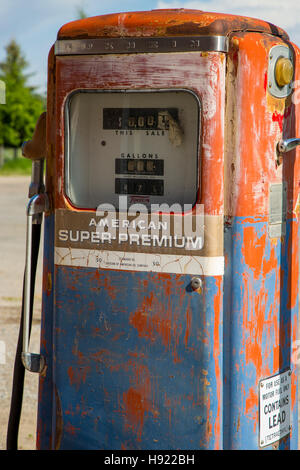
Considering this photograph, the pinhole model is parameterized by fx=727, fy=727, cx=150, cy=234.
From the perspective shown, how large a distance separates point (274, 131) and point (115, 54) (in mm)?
672

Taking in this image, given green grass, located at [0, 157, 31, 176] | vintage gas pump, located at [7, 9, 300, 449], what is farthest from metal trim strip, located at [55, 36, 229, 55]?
green grass, located at [0, 157, 31, 176]

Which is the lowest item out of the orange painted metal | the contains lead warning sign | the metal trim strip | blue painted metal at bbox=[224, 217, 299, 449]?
the contains lead warning sign

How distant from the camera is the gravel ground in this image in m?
4.56

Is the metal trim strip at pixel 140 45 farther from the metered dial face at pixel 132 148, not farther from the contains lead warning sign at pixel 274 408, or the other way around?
the contains lead warning sign at pixel 274 408

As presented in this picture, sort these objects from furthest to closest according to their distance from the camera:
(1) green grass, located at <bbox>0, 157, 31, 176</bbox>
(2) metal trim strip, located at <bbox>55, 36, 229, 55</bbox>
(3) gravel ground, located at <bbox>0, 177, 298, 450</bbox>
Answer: (1) green grass, located at <bbox>0, 157, 31, 176</bbox>
(3) gravel ground, located at <bbox>0, 177, 298, 450</bbox>
(2) metal trim strip, located at <bbox>55, 36, 229, 55</bbox>

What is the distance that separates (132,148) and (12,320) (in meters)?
4.31

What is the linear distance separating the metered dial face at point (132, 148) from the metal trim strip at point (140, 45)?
0.52ft

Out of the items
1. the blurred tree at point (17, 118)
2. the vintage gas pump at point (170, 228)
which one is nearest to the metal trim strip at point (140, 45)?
the vintage gas pump at point (170, 228)

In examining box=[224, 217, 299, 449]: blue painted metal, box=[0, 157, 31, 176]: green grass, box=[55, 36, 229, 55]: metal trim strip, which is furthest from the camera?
box=[0, 157, 31, 176]: green grass

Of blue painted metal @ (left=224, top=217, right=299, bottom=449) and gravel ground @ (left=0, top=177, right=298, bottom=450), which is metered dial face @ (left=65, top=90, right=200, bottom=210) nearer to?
blue painted metal @ (left=224, top=217, right=299, bottom=449)

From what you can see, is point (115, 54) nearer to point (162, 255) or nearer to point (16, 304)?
point (162, 255)

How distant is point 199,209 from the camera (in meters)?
2.69

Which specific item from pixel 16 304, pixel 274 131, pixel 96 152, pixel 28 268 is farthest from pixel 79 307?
pixel 16 304

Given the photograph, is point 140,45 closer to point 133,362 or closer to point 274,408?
point 133,362
